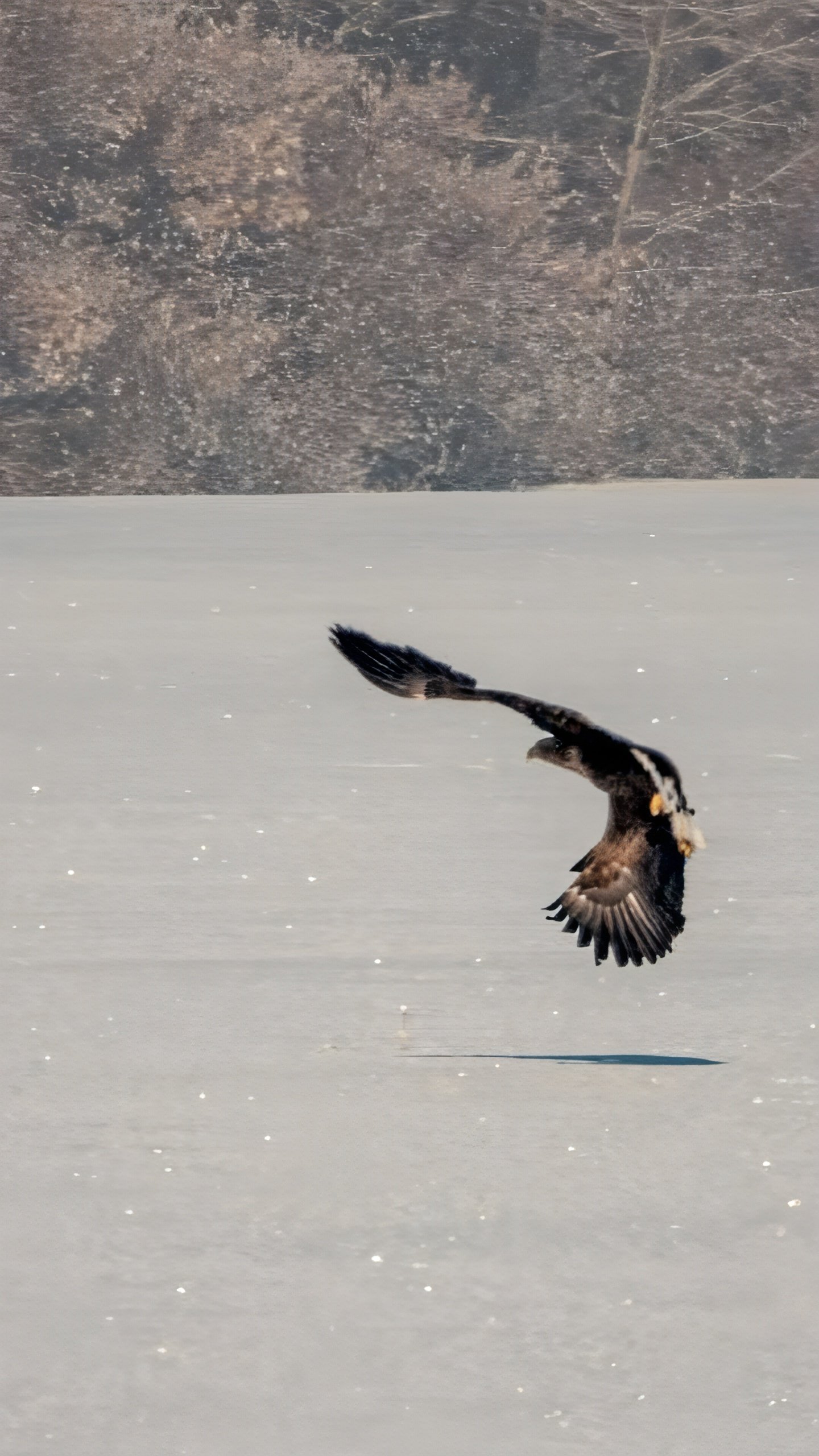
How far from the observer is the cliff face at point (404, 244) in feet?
39.2

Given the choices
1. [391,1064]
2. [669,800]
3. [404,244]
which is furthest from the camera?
[404,244]

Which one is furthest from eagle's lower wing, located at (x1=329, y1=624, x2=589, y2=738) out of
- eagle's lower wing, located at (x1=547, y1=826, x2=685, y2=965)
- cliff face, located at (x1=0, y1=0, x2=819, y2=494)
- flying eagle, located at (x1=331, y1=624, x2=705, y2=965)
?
cliff face, located at (x1=0, y1=0, x2=819, y2=494)

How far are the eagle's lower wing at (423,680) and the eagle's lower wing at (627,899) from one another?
234 millimetres

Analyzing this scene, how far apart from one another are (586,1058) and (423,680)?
2.30ft

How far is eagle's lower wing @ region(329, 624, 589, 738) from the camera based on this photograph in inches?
132

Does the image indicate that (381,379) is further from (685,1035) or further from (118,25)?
(685,1035)

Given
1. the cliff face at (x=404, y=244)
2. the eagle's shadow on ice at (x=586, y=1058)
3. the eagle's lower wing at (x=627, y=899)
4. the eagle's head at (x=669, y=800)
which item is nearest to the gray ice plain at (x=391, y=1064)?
the eagle's shadow on ice at (x=586, y=1058)

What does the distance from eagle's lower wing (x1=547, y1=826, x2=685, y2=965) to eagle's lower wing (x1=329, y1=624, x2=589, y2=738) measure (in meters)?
0.23

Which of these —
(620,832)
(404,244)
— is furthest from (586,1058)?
(404,244)

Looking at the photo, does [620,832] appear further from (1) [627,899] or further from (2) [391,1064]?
(2) [391,1064]

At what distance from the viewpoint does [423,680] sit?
364cm

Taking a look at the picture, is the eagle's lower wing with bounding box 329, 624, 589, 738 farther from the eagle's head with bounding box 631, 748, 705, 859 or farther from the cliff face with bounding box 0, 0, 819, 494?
the cliff face with bounding box 0, 0, 819, 494

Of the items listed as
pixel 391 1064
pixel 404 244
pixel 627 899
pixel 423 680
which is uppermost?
pixel 404 244

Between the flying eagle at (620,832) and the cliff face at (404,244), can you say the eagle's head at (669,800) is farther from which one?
the cliff face at (404,244)
